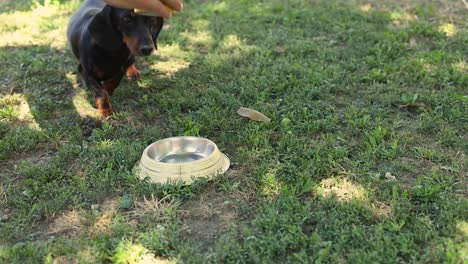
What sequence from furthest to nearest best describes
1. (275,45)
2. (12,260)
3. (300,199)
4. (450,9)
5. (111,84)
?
(450,9)
(275,45)
(111,84)
(300,199)
(12,260)

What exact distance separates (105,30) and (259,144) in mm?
1468

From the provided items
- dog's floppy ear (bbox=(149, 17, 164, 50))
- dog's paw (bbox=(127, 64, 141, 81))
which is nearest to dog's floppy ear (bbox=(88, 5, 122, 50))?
dog's floppy ear (bbox=(149, 17, 164, 50))

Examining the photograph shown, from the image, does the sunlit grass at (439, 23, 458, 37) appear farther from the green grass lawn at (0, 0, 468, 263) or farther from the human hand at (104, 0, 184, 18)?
the human hand at (104, 0, 184, 18)

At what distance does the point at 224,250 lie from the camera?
2531 mm

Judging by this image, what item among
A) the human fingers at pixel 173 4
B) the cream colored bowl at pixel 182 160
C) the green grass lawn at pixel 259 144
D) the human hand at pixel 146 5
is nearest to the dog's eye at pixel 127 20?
the human hand at pixel 146 5

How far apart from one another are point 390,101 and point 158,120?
6.05ft

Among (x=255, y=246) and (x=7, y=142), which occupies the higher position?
(x=255, y=246)

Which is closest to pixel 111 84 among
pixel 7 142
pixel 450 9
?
pixel 7 142

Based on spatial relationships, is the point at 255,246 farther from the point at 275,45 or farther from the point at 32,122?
the point at 275,45

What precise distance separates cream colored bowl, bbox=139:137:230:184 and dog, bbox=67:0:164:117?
31.1 inches

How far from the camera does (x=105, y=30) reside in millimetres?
3900

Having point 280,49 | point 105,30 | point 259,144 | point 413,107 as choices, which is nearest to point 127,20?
point 105,30

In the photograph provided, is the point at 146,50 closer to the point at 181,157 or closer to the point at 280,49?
the point at 181,157

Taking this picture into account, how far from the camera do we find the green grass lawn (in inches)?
102
